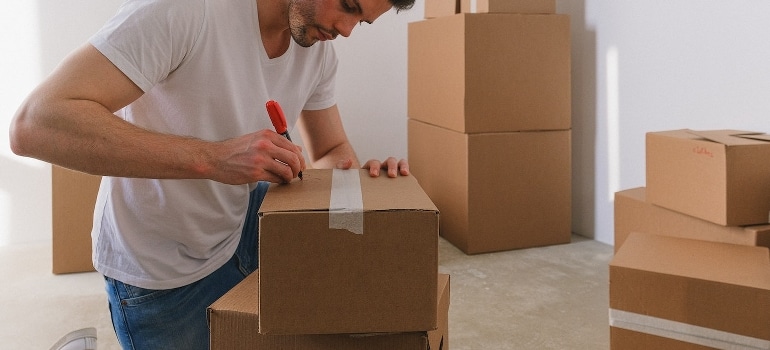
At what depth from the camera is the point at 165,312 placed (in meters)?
1.25

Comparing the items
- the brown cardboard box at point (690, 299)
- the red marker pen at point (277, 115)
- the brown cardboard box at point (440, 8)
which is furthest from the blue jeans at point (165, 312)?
the brown cardboard box at point (440, 8)

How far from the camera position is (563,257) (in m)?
2.94

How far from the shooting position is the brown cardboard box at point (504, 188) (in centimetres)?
299

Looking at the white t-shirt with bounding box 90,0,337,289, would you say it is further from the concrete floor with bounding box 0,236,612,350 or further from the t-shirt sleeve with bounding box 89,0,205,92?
the concrete floor with bounding box 0,236,612,350

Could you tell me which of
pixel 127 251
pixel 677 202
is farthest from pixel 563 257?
pixel 127 251

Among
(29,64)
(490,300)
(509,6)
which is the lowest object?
(490,300)

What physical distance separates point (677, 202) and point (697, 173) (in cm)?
14

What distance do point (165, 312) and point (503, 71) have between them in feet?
6.75

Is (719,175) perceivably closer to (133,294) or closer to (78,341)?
(133,294)

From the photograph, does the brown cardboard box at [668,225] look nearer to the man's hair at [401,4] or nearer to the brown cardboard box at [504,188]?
the brown cardboard box at [504,188]

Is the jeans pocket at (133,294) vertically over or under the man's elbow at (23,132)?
under

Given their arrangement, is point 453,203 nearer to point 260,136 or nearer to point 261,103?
point 261,103

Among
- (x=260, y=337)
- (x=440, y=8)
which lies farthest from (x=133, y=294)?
(x=440, y=8)

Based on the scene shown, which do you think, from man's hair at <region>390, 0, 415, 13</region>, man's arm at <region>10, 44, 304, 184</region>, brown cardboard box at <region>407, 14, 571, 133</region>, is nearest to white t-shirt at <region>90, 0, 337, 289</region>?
man's arm at <region>10, 44, 304, 184</region>
